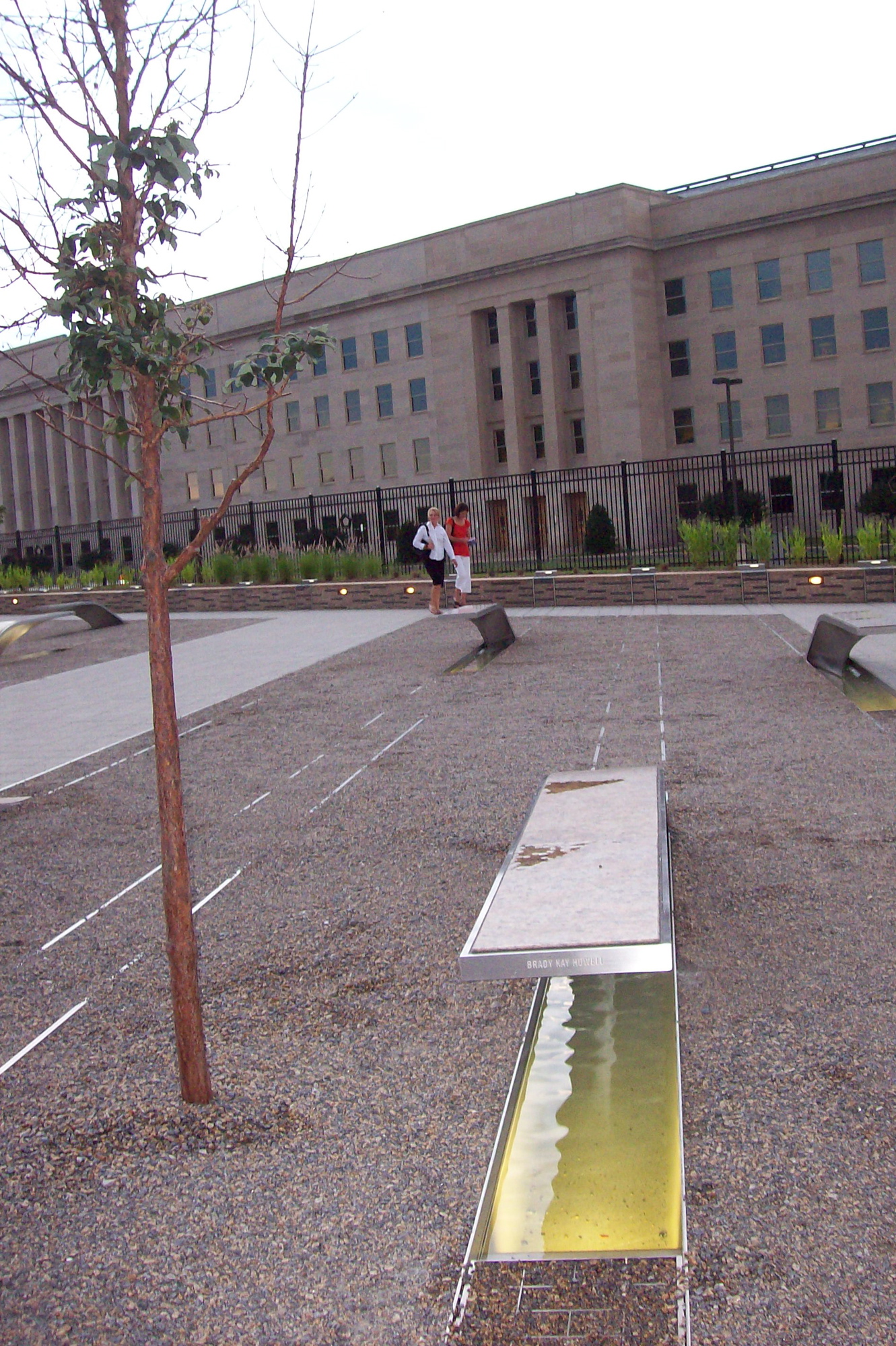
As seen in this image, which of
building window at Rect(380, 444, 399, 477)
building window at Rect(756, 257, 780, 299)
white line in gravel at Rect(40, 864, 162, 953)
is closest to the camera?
white line in gravel at Rect(40, 864, 162, 953)

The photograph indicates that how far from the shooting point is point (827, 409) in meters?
54.6

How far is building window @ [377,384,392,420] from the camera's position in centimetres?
6569

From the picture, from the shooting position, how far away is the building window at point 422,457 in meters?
64.8

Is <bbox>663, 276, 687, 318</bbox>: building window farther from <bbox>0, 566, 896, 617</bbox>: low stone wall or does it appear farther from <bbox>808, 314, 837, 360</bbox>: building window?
<bbox>0, 566, 896, 617</bbox>: low stone wall

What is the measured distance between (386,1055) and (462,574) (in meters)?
15.6

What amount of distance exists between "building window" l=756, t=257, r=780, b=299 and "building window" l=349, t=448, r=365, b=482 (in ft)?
74.6

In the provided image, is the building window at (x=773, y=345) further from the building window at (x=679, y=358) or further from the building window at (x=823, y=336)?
the building window at (x=679, y=358)

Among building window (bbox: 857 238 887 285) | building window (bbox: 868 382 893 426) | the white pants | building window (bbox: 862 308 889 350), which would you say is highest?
building window (bbox: 857 238 887 285)

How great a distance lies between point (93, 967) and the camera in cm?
580

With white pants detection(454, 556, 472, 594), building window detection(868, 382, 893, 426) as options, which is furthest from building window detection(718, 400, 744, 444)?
white pants detection(454, 556, 472, 594)

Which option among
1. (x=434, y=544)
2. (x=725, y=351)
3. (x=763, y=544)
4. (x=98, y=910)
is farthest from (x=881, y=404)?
(x=98, y=910)

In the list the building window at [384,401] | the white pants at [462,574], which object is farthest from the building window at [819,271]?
the white pants at [462,574]

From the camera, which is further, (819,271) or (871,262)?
(819,271)

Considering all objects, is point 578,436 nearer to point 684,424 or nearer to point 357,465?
point 684,424
